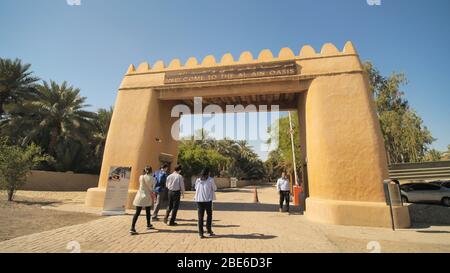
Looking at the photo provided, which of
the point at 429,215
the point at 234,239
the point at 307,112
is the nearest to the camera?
the point at 234,239

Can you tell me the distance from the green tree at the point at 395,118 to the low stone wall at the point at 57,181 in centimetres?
3191

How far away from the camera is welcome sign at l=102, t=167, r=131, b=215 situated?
8.93m

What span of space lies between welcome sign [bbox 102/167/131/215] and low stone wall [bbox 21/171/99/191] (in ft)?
48.0

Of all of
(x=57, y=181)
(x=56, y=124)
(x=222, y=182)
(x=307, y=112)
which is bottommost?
(x=57, y=181)

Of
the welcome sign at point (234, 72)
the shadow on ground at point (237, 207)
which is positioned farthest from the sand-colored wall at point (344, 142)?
the shadow on ground at point (237, 207)

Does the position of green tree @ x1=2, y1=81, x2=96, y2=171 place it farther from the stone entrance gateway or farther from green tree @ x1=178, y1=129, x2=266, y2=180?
the stone entrance gateway

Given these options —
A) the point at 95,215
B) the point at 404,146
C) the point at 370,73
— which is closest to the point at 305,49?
the point at 95,215

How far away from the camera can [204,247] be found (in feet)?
16.1

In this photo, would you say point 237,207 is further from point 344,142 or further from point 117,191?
point 344,142

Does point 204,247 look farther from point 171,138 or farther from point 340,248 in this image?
point 171,138

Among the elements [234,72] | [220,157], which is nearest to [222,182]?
[220,157]

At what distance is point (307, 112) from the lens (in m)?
9.61

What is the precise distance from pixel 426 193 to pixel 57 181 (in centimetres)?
2859

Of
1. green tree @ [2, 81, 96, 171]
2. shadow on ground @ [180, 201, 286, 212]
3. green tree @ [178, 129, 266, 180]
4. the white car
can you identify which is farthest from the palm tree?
the white car
